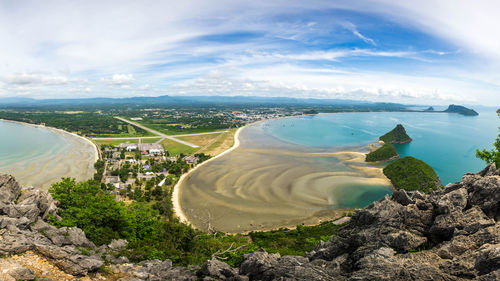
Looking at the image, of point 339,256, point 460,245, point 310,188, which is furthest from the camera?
point 310,188

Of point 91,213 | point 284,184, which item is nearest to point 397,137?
point 284,184

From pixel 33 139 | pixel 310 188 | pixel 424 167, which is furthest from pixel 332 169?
pixel 33 139

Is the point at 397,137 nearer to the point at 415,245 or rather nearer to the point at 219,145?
the point at 219,145

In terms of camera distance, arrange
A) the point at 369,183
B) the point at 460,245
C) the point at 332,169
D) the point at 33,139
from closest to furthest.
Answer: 1. the point at 460,245
2. the point at 369,183
3. the point at 332,169
4. the point at 33,139

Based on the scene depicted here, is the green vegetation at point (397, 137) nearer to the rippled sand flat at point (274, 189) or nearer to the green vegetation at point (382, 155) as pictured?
the green vegetation at point (382, 155)

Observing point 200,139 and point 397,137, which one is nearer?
point 200,139

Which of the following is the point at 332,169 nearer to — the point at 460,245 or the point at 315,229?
the point at 315,229
